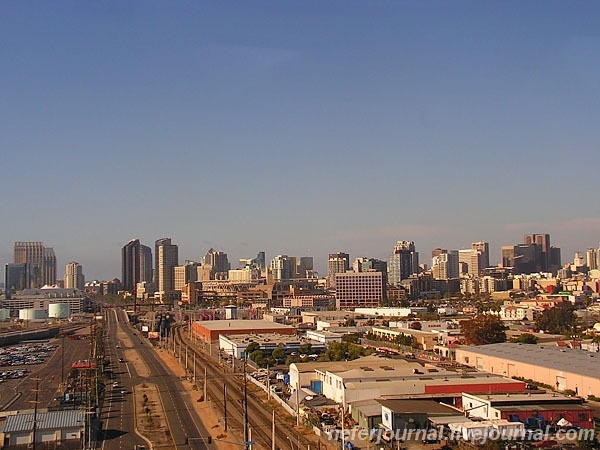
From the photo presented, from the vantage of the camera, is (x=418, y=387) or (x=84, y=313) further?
(x=84, y=313)

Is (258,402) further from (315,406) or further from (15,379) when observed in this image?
(15,379)

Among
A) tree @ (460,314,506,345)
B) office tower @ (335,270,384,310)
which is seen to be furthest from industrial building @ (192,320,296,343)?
office tower @ (335,270,384,310)

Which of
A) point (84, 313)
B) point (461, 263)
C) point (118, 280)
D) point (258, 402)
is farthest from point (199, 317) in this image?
point (118, 280)

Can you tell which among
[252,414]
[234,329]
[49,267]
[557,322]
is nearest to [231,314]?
[234,329]

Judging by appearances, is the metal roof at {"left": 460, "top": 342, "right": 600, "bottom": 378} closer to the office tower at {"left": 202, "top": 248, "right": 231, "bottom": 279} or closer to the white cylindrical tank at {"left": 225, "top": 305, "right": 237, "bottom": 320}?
the white cylindrical tank at {"left": 225, "top": 305, "right": 237, "bottom": 320}

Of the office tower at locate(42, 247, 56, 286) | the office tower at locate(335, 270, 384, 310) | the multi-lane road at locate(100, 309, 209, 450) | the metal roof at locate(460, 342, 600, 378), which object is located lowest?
the multi-lane road at locate(100, 309, 209, 450)

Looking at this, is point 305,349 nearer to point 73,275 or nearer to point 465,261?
point 465,261

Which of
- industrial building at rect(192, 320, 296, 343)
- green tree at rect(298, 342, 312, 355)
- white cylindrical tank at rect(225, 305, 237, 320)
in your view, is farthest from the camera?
white cylindrical tank at rect(225, 305, 237, 320)
